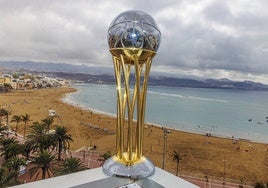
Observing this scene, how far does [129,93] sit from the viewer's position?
429 cm

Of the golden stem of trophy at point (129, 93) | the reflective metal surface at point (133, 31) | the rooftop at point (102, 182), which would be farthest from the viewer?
the golden stem of trophy at point (129, 93)

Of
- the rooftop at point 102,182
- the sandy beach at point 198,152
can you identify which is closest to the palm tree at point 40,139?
the sandy beach at point 198,152

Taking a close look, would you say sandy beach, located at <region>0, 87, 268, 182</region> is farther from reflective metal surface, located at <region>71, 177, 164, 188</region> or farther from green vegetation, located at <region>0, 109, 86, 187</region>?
reflective metal surface, located at <region>71, 177, 164, 188</region>

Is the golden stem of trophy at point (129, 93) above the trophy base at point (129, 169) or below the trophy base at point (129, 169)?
above

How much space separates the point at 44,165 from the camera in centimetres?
1128

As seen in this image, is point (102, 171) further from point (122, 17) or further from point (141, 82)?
point (122, 17)

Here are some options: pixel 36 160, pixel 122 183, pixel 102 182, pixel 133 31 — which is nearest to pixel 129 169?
pixel 122 183

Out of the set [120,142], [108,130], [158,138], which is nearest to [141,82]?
[120,142]

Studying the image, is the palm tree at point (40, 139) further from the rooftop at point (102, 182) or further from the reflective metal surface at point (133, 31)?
the reflective metal surface at point (133, 31)

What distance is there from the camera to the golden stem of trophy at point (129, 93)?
4227 mm

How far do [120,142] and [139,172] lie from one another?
2.03 feet

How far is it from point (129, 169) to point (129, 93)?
1210 millimetres

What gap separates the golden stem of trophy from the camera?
423cm

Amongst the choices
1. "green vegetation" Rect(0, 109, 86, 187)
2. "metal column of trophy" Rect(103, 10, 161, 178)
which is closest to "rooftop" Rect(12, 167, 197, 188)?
"metal column of trophy" Rect(103, 10, 161, 178)
